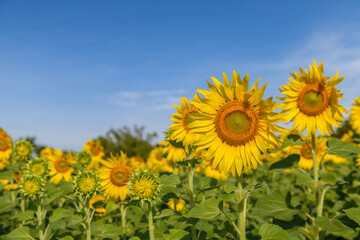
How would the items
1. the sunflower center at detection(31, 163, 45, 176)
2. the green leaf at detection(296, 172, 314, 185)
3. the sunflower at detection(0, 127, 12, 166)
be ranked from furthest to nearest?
the sunflower at detection(0, 127, 12, 166)
the sunflower center at detection(31, 163, 45, 176)
the green leaf at detection(296, 172, 314, 185)

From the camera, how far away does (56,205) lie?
6.16 metres

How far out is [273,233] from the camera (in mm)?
2750

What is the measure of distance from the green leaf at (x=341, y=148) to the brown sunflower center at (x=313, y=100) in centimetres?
38

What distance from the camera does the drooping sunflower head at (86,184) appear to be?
10.4 feet

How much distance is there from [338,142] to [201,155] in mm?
1528

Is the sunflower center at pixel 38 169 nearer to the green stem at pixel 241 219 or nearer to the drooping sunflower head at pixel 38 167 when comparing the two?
the drooping sunflower head at pixel 38 167

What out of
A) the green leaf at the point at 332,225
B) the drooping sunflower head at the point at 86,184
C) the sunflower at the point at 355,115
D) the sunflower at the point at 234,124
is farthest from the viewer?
the sunflower at the point at 355,115

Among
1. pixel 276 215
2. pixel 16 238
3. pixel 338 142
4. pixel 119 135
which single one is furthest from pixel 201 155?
pixel 119 135

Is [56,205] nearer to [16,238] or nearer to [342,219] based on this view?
[16,238]

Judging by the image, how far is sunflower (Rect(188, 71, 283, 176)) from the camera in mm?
2652

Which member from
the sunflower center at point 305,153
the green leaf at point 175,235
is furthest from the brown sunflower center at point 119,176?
the sunflower center at point 305,153

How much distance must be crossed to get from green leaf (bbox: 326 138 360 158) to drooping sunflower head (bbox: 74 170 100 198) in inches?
97.6

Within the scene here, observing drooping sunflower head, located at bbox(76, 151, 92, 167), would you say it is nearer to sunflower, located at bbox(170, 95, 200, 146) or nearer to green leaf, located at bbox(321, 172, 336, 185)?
sunflower, located at bbox(170, 95, 200, 146)

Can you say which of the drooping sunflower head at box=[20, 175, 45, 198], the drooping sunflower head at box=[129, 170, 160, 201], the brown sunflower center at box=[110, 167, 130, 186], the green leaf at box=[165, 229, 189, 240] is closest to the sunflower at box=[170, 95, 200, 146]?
the drooping sunflower head at box=[129, 170, 160, 201]
